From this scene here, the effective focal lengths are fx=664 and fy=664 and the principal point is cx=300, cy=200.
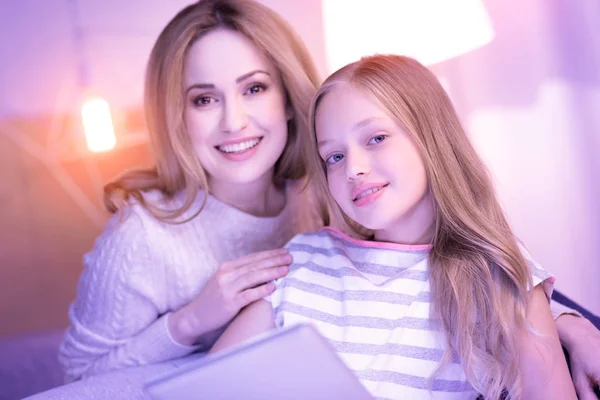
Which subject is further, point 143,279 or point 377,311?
point 143,279

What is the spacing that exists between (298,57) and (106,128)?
3.12 ft

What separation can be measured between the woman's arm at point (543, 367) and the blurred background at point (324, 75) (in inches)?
41.1

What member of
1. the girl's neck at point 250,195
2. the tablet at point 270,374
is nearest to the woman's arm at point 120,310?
the girl's neck at point 250,195

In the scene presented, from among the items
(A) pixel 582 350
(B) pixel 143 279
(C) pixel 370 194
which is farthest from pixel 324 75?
(A) pixel 582 350

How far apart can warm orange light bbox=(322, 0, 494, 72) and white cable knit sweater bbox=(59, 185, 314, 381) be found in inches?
28.4

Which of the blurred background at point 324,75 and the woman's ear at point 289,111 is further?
the blurred background at point 324,75

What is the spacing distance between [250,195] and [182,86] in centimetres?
32

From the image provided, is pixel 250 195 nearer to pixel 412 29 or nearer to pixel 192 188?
pixel 192 188

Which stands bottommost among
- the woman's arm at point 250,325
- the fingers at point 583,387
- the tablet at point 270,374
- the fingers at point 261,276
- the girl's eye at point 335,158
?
the fingers at point 583,387

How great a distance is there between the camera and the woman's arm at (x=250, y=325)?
1260 millimetres

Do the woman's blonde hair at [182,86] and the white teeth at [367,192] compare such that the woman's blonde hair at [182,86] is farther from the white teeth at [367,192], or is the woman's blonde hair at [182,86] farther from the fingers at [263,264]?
the white teeth at [367,192]

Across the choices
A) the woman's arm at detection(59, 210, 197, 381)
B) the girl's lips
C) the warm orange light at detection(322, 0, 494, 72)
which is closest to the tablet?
the girl's lips

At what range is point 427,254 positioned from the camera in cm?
121

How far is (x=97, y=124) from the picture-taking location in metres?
2.29
